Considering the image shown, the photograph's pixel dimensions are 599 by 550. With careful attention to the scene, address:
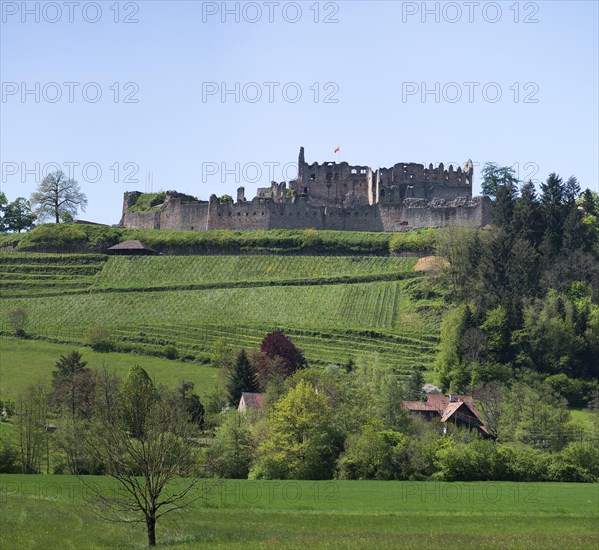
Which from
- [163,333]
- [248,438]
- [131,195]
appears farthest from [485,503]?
[131,195]

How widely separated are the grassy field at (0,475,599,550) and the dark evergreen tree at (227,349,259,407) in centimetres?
1878

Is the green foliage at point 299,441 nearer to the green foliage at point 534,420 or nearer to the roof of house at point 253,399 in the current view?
the roof of house at point 253,399

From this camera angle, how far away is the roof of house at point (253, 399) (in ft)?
216

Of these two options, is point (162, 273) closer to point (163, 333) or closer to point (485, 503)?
point (163, 333)

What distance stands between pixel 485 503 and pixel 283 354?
2910 cm

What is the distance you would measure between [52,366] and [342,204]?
46.8 m

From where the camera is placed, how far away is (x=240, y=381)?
68.9 m

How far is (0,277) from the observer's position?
9731cm

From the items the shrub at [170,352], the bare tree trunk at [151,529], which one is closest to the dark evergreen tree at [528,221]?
the shrub at [170,352]

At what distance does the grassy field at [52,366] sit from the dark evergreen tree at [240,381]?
1.65 m

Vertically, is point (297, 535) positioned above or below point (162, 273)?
below

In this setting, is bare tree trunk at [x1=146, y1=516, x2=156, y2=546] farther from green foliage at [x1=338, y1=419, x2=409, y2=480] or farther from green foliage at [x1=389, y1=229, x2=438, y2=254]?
green foliage at [x1=389, y1=229, x2=438, y2=254]

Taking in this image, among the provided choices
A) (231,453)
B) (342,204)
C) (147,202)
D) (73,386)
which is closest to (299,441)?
(231,453)

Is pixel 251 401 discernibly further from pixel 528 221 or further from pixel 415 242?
pixel 415 242
